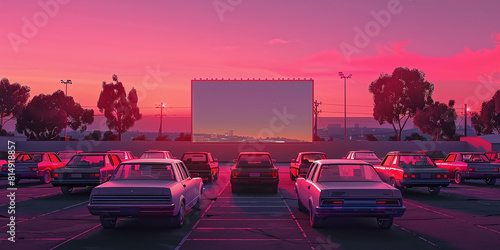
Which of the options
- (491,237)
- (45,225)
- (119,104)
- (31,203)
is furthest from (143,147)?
(491,237)

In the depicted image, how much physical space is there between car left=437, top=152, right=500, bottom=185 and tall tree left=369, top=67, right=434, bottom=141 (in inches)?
2036

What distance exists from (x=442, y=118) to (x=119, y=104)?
61.6m

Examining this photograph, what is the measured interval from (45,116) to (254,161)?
250ft

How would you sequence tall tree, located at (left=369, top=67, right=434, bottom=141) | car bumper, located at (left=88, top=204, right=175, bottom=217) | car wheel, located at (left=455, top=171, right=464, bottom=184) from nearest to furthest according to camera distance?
1. car bumper, located at (left=88, top=204, right=175, bottom=217)
2. car wheel, located at (left=455, top=171, right=464, bottom=184)
3. tall tree, located at (left=369, top=67, right=434, bottom=141)

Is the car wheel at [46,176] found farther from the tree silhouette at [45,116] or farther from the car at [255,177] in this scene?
the tree silhouette at [45,116]

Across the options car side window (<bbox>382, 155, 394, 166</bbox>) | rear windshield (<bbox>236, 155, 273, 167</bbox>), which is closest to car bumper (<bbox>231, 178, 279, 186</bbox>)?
rear windshield (<bbox>236, 155, 273, 167</bbox>)

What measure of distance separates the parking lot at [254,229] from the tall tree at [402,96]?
2468 inches

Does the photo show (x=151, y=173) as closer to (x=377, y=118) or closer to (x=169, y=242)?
(x=169, y=242)

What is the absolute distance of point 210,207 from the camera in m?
15.6

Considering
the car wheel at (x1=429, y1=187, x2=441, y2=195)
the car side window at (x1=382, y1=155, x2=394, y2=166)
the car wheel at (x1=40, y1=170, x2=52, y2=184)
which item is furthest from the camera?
the car wheel at (x1=40, y1=170, x2=52, y2=184)

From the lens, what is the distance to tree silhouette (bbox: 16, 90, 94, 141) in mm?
87688

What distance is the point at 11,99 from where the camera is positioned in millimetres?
86312

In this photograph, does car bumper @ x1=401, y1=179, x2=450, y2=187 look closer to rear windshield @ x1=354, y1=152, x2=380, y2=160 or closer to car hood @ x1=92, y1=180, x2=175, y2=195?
rear windshield @ x1=354, y1=152, x2=380, y2=160

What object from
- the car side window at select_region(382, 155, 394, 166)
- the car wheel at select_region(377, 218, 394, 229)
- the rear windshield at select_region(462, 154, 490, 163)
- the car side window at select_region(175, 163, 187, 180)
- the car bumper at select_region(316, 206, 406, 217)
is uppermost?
the car side window at select_region(175, 163, 187, 180)
